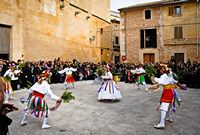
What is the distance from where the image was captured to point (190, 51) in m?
24.7

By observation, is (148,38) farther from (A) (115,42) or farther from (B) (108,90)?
(B) (108,90)

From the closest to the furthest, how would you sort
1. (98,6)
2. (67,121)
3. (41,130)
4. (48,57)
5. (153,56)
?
(41,130)
(67,121)
(48,57)
(153,56)
(98,6)

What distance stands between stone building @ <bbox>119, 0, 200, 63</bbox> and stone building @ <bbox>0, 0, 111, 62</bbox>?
4.62 m

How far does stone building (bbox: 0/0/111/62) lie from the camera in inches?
687

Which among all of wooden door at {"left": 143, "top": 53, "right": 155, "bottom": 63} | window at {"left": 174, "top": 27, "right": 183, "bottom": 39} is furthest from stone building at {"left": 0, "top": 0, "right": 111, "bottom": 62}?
window at {"left": 174, "top": 27, "right": 183, "bottom": 39}

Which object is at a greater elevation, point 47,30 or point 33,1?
point 33,1

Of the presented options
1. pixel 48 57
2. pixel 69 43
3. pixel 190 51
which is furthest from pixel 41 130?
pixel 190 51

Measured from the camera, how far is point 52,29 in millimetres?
22297

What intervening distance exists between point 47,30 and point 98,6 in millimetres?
13496

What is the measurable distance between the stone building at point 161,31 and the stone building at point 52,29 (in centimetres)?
462

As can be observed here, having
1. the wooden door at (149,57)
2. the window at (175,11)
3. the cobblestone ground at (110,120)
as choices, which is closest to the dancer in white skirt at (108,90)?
the cobblestone ground at (110,120)

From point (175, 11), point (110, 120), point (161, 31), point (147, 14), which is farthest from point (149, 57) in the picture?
point (110, 120)

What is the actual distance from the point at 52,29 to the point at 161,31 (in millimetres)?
12349

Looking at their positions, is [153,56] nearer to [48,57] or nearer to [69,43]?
[69,43]
